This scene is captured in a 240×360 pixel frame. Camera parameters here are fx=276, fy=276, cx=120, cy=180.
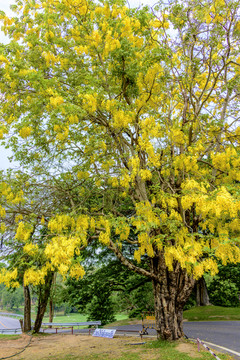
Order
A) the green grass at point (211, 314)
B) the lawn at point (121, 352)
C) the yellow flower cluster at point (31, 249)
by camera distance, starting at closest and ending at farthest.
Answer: the yellow flower cluster at point (31, 249) → the lawn at point (121, 352) → the green grass at point (211, 314)

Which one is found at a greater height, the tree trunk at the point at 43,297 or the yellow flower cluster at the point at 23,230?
the yellow flower cluster at the point at 23,230

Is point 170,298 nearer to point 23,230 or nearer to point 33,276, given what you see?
point 33,276

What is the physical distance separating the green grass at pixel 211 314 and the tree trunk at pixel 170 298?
798 cm

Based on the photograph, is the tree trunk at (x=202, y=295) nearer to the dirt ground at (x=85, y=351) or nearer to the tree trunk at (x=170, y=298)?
the dirt ground at (x=85, y=351)

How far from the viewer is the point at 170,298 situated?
7770mm

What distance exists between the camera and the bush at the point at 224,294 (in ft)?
60.4

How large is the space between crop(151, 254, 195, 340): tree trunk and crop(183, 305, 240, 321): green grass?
7978 mm

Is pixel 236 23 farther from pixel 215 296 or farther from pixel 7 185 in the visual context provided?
pixel 215 296

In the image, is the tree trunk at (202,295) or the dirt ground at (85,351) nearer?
the dirt ground at (85,351)

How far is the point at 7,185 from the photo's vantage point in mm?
A: 7352

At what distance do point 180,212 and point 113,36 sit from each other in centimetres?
508

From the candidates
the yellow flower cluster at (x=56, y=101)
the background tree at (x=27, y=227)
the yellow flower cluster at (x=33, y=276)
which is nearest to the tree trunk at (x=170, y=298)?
the background tree at (x=27, y=227)

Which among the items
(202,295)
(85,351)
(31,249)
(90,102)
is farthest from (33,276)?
(202,295)

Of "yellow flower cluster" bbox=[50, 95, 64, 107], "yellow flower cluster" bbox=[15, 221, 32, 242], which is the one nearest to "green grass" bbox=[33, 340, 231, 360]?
"yellow flower cluster" bbox=[15, 221, 32, 242]
